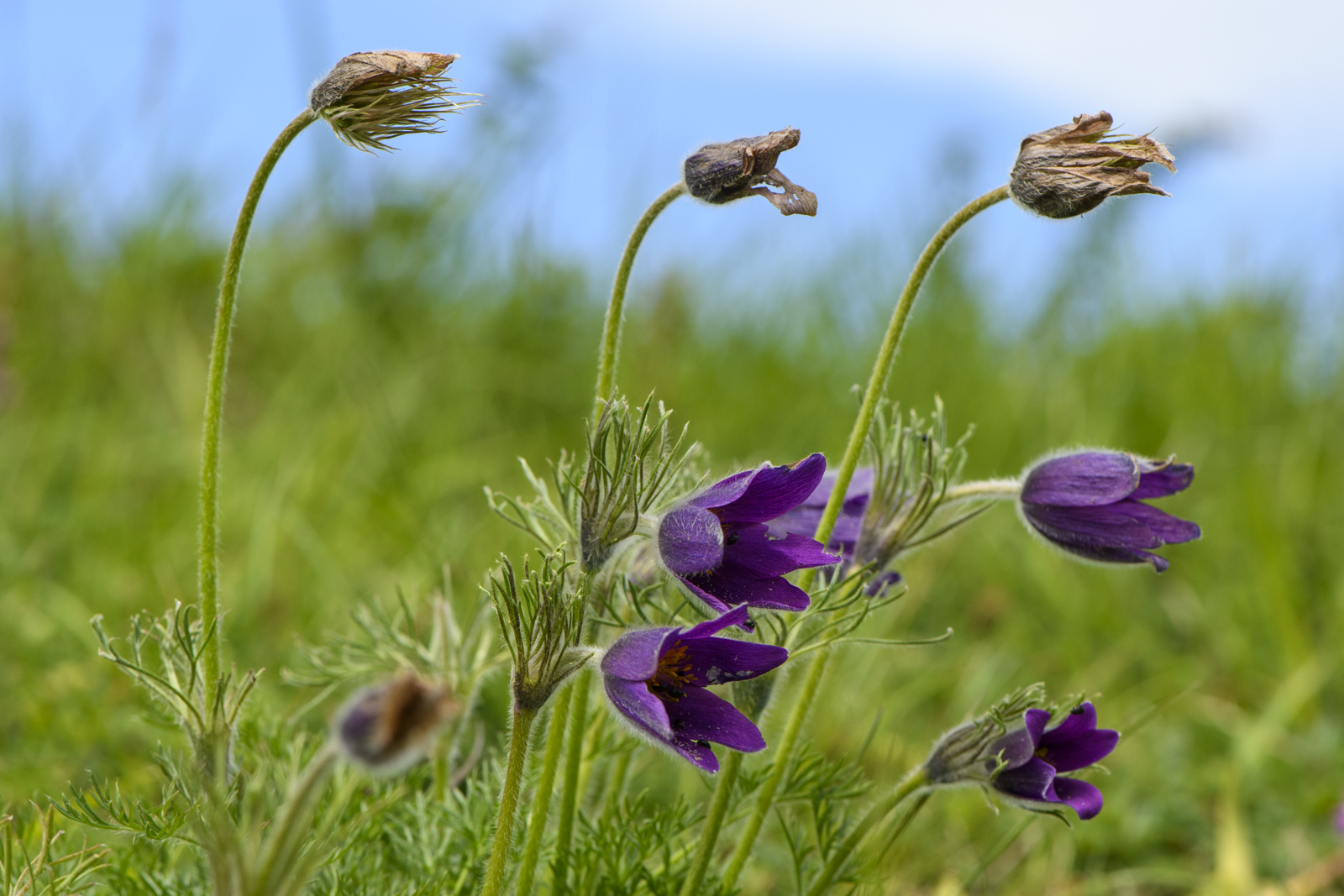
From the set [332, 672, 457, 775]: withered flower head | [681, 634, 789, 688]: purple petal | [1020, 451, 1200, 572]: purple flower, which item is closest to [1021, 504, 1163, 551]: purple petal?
[1020, 451, 1200, 572]: purple flower

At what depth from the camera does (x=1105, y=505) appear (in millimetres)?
1691

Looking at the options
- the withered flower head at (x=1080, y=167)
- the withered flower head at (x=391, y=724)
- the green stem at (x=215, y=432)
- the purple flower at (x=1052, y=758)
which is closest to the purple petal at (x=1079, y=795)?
the purple flower at (x=1052, y=758)

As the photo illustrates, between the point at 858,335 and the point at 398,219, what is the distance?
231cm

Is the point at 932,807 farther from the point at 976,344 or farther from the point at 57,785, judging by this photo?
the point at 976,344

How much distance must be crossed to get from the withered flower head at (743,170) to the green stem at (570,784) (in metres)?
0.65

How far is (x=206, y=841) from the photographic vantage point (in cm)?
115

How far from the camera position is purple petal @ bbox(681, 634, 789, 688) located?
1.33m

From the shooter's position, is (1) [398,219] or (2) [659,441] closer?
(2) [659,441]

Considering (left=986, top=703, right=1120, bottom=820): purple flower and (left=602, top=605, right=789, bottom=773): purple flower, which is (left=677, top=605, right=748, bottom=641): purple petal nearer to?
(left=602, top=605, right=789, bottom=773): purple flower

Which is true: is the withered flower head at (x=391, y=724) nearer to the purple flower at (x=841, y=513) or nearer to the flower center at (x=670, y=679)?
the flower center at (x=670, y=679)

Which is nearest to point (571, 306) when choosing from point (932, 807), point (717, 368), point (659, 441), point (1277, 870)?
point (717, 368)

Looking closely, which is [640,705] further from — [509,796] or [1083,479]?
[1083,479]

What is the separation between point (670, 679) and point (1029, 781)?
0.56 metres

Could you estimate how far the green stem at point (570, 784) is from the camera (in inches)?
60.4
